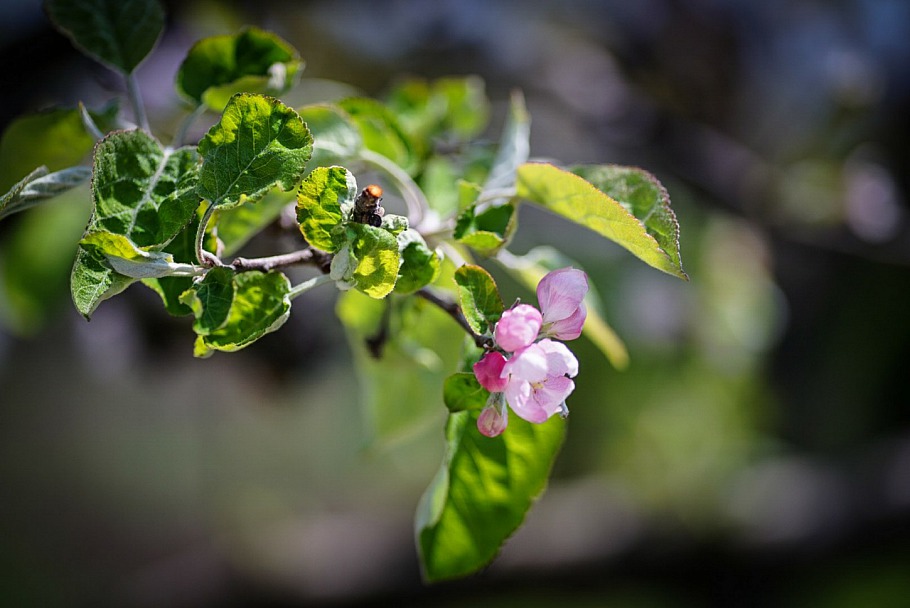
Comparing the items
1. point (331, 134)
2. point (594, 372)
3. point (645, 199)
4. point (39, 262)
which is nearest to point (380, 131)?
point (331, 134)

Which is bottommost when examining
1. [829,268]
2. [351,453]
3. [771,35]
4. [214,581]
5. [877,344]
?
[351,453]

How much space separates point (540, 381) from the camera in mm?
216

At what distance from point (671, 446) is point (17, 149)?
3.99 feet

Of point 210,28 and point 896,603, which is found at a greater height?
point 210,28

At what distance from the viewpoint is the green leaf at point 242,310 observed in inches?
8.5

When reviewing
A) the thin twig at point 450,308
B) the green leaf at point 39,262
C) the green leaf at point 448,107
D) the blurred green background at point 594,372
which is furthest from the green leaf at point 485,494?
the green leaf at point 39,262

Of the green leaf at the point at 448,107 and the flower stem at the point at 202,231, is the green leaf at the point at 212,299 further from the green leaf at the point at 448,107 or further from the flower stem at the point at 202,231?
the green leaf at the point at 448,107

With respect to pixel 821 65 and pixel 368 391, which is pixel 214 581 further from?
pixel 821 65

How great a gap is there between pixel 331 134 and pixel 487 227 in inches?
3.2

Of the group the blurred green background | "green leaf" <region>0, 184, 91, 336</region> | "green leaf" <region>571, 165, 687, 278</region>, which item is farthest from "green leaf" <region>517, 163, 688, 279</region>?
"green leaf" <region>0, 184, 91, 336</region>

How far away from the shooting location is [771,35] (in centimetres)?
152

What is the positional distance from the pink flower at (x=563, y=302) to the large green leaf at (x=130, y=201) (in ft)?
0.37

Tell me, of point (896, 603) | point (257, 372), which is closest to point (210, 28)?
point (257, 372)

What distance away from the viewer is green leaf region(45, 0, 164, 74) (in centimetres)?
31
